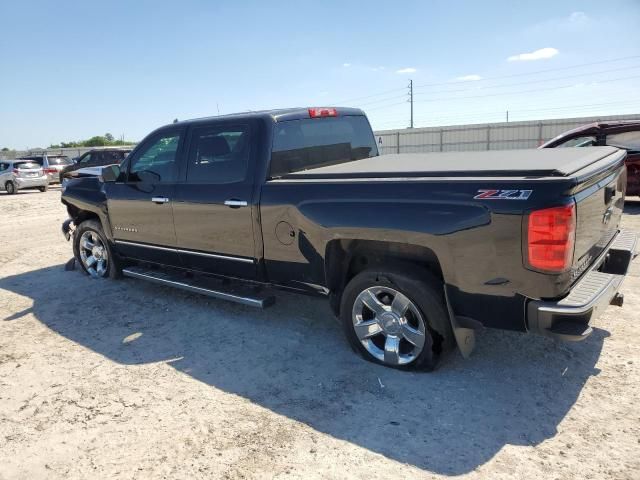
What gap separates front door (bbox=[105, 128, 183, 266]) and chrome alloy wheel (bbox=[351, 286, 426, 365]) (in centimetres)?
228

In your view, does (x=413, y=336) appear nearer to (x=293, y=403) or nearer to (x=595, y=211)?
(x=293, y=403)

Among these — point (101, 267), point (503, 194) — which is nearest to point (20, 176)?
point (101, 267)

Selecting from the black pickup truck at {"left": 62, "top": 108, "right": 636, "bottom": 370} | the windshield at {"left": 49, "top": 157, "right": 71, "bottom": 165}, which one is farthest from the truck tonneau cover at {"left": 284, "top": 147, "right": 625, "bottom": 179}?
the windshield at {"left": 49, "top": 157, "right": 71, "bottom": 165}

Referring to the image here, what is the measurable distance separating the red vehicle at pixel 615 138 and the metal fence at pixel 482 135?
15.1 meters

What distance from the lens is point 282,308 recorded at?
5.09m

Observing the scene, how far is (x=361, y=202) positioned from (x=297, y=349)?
1.44 metres

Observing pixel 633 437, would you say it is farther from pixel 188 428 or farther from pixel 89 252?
pixel 89 252

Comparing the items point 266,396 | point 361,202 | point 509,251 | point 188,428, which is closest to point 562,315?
point 509,251

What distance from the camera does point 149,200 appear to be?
5234 millimetres

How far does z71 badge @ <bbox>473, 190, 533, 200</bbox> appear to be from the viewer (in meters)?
2.82

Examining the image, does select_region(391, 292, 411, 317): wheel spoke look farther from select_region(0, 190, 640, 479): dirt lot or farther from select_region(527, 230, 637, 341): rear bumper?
select_region(527, 230, 637, 341): rear bumper

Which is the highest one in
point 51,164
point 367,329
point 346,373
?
point 51,164

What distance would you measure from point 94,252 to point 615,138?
941 centimetres

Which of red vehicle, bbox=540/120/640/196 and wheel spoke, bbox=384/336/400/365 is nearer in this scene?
wheel spoke, bbox=384/336/400/365
